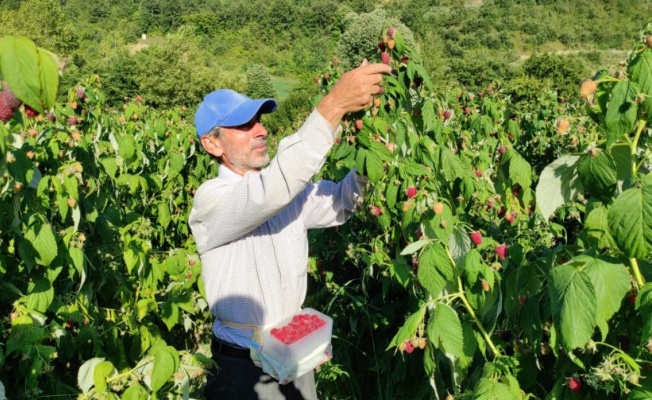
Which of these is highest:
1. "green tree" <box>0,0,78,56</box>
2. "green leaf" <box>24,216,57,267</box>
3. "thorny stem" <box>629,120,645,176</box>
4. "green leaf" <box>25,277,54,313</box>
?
"thorny stem" <box>629,120,645,176</box>

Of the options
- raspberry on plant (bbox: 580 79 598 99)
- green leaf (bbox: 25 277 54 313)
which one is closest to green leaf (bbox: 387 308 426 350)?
raspberry on plant (bbox: 580 79 598 99)

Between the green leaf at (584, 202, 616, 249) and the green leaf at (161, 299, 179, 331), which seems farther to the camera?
the green leaf at (161, 299, 179, 331)

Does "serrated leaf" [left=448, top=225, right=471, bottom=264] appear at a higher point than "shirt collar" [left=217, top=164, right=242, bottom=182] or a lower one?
lower

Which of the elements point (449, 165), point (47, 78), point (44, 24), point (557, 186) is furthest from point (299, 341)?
point (44, 24)

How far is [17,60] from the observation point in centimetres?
65

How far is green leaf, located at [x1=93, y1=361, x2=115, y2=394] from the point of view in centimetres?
168

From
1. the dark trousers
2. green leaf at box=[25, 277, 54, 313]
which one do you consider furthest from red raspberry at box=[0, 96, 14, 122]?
green leaf at box=[25, 277, 54, 313]

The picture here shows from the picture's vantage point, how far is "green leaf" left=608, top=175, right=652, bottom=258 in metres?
1.13

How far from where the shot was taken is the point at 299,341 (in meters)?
1.92

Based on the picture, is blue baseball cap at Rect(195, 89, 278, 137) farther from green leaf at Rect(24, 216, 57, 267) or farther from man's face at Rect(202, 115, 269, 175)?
green leaf at Rect(24, 216, 57, 267)

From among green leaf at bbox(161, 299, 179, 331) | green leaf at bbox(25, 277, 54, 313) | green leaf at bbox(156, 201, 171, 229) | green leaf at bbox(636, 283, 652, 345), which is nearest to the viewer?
green leaf at bbox(636, 283, 652, 345)

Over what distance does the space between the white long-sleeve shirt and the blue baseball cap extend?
0.59ft

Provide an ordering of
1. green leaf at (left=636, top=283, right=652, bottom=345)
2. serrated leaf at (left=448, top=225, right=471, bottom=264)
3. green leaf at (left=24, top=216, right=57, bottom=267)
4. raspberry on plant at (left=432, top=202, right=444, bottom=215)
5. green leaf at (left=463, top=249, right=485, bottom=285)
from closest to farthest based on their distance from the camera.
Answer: green leaf at (left=636, top=283, right=652, bottom=345) → green leaf at (left=463, top=249, right=485, bottom=285) → raspberry on plant at (left=432, top=202, right=444, bottom=215) → serrated leaf at (left=448, top=225, right=471, bottom=264) → green leaf at (left=24, top=216, right=57, bottom=267)

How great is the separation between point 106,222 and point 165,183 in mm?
2261
